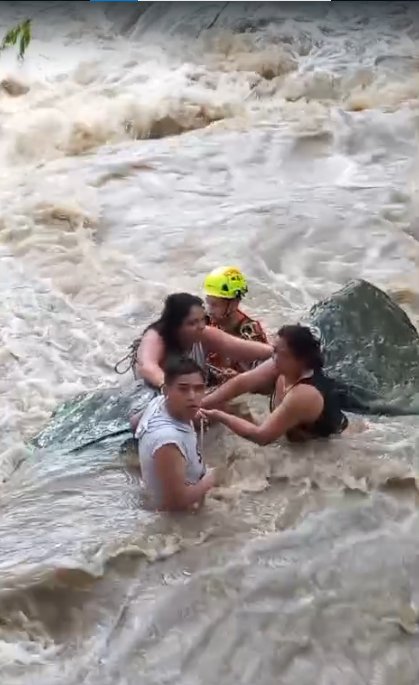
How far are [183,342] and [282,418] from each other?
582 mm

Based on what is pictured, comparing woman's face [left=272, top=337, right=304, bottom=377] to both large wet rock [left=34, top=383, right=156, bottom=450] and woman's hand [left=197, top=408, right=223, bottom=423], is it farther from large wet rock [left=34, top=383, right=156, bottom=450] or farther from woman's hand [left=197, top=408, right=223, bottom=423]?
large wet rock [left=34, top=383, right=156, bottom=450]

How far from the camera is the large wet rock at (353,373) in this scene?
491 centimetres

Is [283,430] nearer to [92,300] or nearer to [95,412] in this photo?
[95,412]

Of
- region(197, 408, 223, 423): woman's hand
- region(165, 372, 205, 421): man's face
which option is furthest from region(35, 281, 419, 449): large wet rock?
region(165, 372, 205, 421): man's face

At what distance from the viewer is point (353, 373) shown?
5203 millimetres

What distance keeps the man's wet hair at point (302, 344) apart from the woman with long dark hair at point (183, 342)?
0.45 meters

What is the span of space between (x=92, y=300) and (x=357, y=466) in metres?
2.82

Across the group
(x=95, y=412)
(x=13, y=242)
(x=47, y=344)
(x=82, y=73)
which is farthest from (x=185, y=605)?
(x=82, y=73)

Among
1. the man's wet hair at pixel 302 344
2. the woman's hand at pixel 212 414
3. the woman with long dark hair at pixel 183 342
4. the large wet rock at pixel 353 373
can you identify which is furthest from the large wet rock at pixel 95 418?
the man's wet hair at pixel 302 344

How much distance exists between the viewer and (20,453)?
503 cm

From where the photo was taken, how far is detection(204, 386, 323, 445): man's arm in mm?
4309

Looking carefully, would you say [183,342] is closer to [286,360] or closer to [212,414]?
[212,414]

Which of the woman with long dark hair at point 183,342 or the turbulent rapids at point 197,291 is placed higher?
the woman with long dark hair at point 183,342

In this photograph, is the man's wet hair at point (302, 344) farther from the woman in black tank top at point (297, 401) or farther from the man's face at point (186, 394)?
the man's face at point (186, 394)
